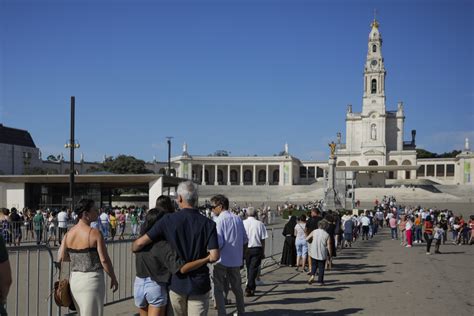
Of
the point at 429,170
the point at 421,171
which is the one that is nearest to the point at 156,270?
the point at 421,171

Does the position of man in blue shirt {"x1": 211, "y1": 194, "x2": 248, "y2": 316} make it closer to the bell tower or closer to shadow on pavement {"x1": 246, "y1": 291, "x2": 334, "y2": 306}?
shadow on pavement {"x1": 246, "y1": 291, "x2": 334, "y2": 306}

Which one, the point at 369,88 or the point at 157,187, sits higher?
the point at 369,88

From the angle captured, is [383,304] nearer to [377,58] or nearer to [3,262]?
[3,262]

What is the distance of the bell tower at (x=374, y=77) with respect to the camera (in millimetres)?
98938

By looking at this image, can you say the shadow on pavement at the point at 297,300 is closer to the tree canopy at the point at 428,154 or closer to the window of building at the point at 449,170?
the window of building at the point at 449,170

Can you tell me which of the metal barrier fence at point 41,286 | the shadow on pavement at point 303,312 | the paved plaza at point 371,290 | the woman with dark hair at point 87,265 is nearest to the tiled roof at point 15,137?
the metal barrier fence at point 41,286

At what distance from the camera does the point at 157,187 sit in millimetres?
31469

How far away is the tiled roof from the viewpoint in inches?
3177

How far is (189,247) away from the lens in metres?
4.96

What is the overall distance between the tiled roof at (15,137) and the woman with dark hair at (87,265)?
8023 centimetres

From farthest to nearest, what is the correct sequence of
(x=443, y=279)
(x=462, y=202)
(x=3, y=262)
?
(x=462, y=202) < (x=443, y=279) < (x=3, y=262)

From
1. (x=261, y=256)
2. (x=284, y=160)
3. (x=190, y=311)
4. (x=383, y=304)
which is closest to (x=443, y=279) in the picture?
(x=383, y=304)

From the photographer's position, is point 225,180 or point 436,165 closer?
point 436,165

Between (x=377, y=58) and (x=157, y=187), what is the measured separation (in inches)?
3017
